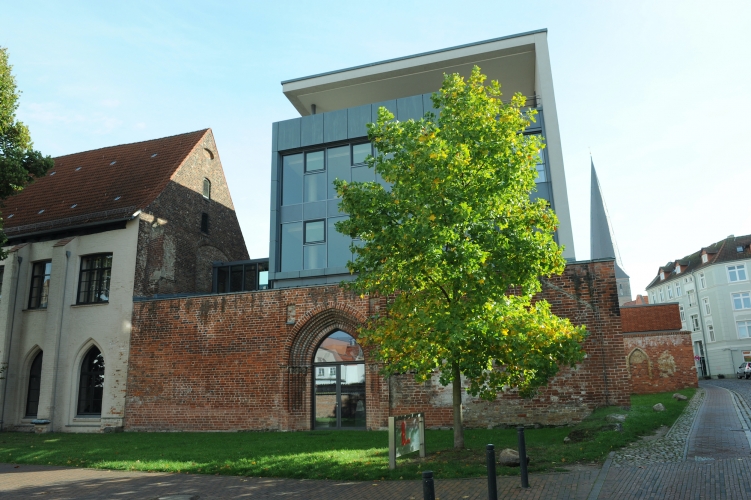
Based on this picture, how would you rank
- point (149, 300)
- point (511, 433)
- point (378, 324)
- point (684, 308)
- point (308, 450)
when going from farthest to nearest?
1. point (684, 308)
2. point (149, 300)
3. point (511, 433)
4. point (308, 450)
5. point (378, 324)

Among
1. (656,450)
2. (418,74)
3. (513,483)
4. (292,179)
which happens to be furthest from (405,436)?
(418,74)

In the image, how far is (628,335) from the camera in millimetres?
28766

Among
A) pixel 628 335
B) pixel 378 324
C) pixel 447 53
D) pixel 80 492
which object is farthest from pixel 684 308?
pixel 80 492

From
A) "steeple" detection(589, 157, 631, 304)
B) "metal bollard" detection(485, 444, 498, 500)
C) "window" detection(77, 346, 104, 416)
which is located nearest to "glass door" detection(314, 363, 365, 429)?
"window" detection(77, 346, 104, 416)

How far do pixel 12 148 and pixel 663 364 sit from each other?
97.7ft

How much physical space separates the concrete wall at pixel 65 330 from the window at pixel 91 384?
0.20m

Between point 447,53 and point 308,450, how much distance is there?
53.1 feet

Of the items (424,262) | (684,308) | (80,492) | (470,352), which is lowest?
(80,492)

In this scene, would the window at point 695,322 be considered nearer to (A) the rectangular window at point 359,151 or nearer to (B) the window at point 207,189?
(A) the rectangular window at point 359,151

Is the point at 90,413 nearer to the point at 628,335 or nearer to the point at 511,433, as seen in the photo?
the point at 511,433

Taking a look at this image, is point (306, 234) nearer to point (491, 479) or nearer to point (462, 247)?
point (462, 247)

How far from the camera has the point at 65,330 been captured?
2055cm

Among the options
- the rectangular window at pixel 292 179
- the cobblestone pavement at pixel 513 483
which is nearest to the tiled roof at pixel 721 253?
the rectangular window at pixel 292 179

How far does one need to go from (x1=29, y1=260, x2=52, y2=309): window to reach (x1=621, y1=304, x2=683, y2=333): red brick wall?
2716 centimetres
